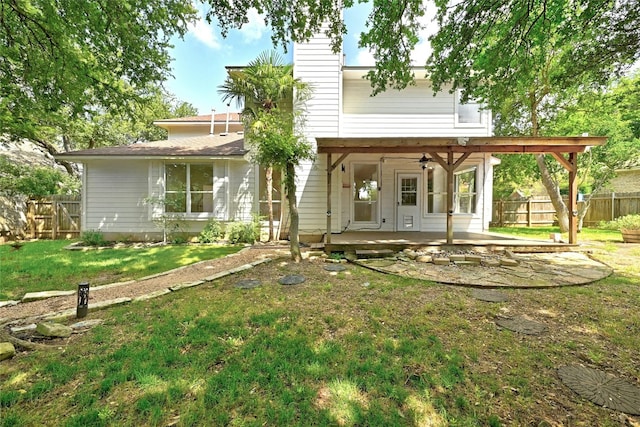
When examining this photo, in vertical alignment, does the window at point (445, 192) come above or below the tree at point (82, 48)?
below

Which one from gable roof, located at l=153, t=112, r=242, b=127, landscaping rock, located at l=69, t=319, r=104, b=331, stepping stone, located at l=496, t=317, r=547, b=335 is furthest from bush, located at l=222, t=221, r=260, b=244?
gable roof, located at l=153, t=112, r=242, b=127

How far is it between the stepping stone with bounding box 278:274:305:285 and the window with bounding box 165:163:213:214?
5.67m

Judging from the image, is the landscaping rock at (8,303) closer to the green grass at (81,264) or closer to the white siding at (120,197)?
the green grass at (81,264)

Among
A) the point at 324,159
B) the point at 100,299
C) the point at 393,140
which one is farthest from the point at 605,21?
the point at 100,299

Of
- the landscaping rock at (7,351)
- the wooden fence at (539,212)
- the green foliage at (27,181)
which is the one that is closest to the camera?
the landscaping rock at (7,351)

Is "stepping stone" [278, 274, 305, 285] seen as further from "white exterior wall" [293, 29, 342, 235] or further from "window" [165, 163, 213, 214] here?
"window" [165, 163, 213, 214]

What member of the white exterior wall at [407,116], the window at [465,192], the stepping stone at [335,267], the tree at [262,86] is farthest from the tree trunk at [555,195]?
the stepping stone at [335,267]

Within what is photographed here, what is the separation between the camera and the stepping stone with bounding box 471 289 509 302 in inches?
153

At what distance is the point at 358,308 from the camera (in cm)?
361

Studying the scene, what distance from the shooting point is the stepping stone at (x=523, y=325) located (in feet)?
9.93

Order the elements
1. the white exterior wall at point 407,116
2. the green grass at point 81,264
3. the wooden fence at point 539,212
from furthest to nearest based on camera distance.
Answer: the wooden fence at point 539,212, the white exterior wall at point 407,116, the green grass at point 81,264

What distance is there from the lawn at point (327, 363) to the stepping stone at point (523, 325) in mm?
103

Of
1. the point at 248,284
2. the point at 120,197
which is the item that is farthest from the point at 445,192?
the point at 120,197

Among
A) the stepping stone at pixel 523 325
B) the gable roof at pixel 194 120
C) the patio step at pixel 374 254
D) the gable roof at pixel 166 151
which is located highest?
the gable roof at pixel 194 120
